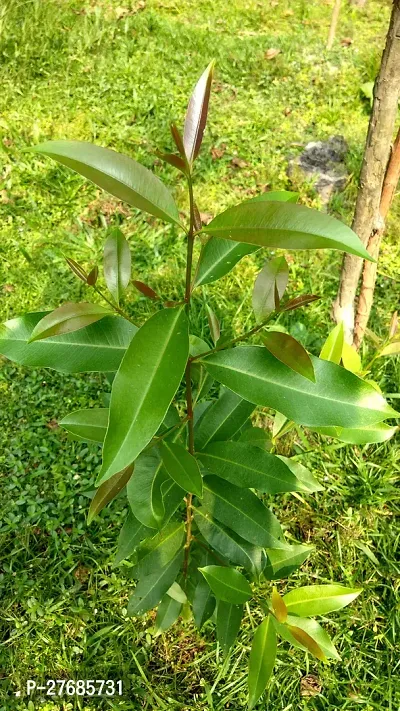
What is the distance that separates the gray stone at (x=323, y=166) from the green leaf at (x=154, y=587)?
2423mm

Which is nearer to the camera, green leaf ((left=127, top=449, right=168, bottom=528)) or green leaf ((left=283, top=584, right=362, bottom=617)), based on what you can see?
green leaf ((left=127, top=449, right=168, bottom=528))

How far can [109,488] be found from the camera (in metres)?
1.20

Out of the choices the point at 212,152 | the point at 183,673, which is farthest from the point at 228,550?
the point at 212,152

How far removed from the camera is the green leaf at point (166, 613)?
5.95 ft

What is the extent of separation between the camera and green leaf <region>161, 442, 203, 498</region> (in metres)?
1.15

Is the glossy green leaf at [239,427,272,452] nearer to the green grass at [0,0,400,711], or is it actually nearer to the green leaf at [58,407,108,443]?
the green leaf at [58,407,108,443]

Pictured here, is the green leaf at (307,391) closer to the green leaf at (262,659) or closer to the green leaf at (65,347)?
the green leaf at (65,347)

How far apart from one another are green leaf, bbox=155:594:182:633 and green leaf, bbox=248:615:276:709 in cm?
48

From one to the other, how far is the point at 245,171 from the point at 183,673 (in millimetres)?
2742

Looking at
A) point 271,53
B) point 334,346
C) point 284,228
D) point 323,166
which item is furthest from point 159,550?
point 271,53

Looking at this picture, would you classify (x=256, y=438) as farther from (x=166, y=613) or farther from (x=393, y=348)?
(x=166, y=613)

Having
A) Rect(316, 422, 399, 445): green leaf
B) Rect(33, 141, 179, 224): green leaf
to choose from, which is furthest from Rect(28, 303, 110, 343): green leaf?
Rect(316, 422, 399, 445): green leaf

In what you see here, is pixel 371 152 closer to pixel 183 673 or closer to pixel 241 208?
pixel 241 208

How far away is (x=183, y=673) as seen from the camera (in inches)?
78.1
